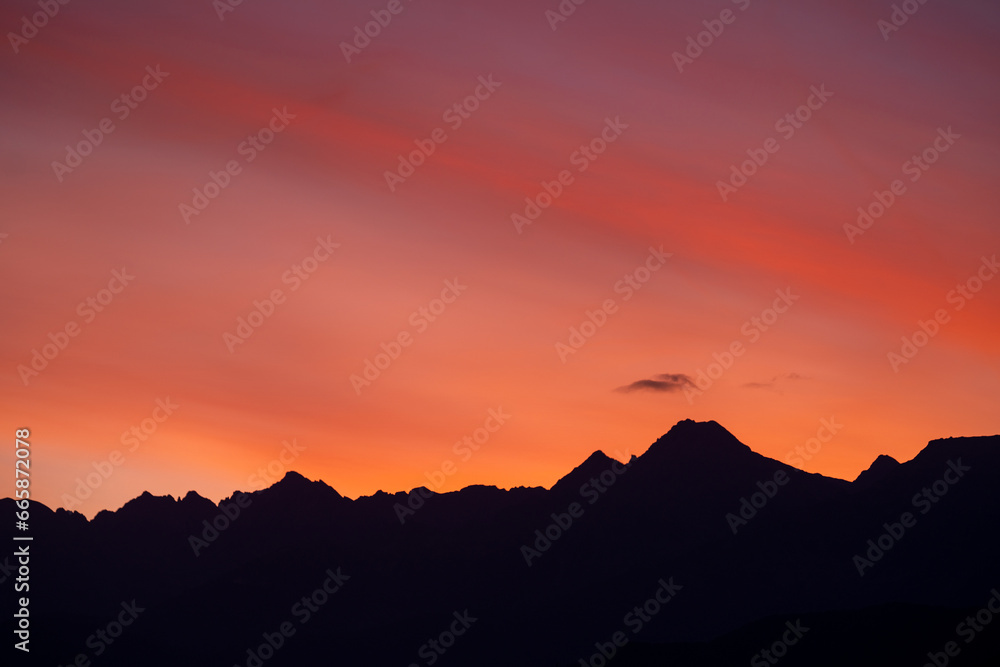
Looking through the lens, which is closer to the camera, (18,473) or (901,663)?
(18,473)

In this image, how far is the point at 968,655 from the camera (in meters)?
189

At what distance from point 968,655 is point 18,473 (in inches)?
6634

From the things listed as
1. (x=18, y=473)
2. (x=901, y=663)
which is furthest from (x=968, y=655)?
(x=18, y=473)

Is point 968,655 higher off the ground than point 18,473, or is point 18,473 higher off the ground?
point 18,473

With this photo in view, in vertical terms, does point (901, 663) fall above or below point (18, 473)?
below

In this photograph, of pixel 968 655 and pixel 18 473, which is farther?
pixel 968 655

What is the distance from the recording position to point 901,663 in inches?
7820

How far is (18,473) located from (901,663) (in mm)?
168441

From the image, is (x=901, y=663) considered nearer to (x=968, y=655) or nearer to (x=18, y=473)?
(x=968, y=655)

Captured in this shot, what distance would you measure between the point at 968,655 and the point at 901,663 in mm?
13788

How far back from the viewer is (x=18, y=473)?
328ft
